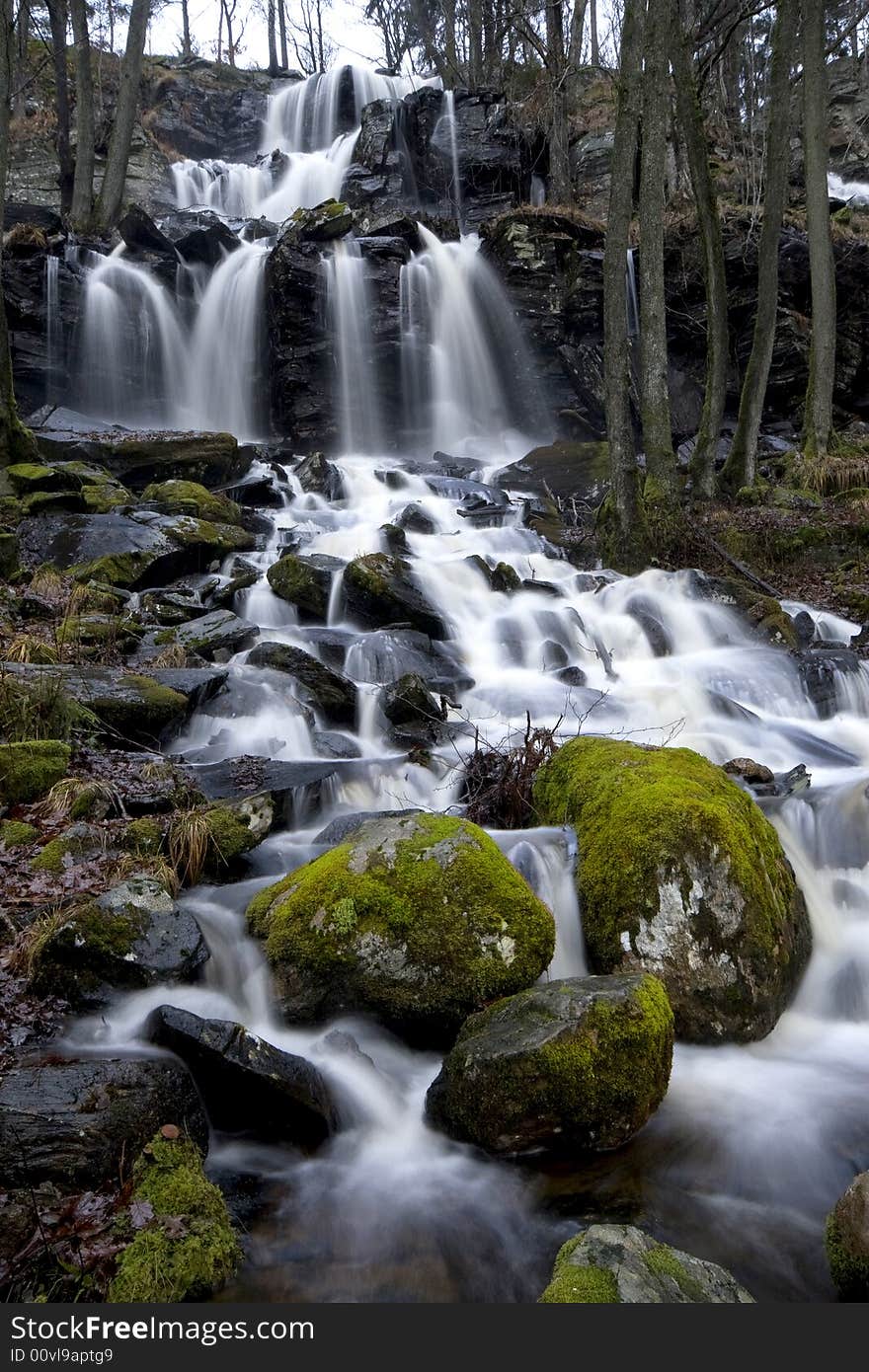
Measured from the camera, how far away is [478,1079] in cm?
346

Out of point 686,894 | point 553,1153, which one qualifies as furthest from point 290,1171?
point 686,894

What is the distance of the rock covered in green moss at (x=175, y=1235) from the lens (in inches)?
102

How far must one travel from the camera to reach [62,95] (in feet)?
74.1

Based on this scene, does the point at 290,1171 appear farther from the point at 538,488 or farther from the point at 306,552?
the point at 538,488

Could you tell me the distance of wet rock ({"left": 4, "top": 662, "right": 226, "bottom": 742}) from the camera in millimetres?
6699

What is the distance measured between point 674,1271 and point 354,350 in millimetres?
20345

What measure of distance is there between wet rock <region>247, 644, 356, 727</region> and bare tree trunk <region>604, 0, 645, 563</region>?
5.80m

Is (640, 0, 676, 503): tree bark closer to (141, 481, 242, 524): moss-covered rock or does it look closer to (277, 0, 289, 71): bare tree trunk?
(141, 481, 242, 524): moss-covered rock

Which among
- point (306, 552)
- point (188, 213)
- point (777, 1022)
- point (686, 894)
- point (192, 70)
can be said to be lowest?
point (777, 1022)

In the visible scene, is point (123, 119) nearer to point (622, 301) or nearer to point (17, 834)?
point (622, 301)

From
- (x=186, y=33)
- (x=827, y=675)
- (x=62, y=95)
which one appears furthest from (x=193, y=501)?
(x=186, y=33)

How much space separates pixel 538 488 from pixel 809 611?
681 cm

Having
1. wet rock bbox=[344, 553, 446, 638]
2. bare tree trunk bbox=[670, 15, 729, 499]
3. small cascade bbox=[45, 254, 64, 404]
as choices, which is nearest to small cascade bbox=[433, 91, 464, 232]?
small cascade bbox=[45, 254, 64, 404]

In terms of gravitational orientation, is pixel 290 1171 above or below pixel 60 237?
below
